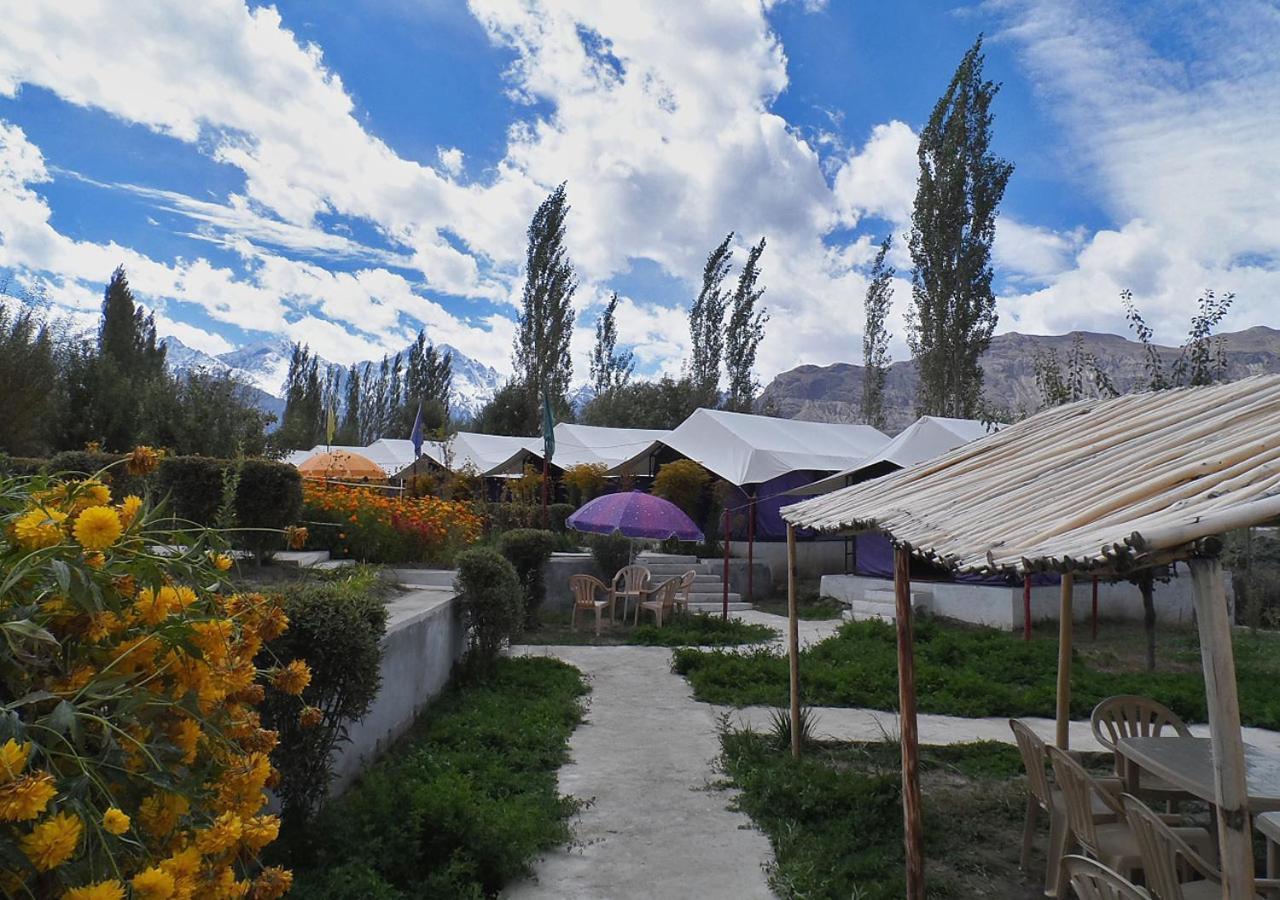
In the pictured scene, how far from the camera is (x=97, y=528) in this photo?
1.48 metres

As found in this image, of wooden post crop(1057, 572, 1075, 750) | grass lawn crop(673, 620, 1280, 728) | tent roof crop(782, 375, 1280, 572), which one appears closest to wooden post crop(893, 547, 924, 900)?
tent roof crop(782, 375, 1280, 572)

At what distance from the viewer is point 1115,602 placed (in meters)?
13.8

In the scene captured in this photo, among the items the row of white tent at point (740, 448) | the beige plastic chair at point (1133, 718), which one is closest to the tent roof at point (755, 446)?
the row of white tent at point (740, 448)

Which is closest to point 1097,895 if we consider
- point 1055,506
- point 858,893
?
point 1055,506

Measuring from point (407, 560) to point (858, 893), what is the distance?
7461 millimetres

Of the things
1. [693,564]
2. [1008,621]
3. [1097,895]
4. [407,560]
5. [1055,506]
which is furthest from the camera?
[693,564]

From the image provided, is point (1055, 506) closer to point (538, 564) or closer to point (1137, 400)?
point (1137, 400)

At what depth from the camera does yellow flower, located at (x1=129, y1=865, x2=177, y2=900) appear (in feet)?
4.07

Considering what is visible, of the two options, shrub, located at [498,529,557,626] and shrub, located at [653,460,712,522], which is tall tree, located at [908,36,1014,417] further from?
shrub, located at [498,529,557,626]

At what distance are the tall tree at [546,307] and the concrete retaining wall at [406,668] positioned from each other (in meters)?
26.6

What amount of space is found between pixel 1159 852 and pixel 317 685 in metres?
3.35

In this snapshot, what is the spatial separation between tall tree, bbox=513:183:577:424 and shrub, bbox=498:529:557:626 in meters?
22.7

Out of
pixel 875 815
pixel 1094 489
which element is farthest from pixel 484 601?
pixel 1094 489

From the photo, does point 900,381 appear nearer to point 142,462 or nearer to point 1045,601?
point 1045,601
